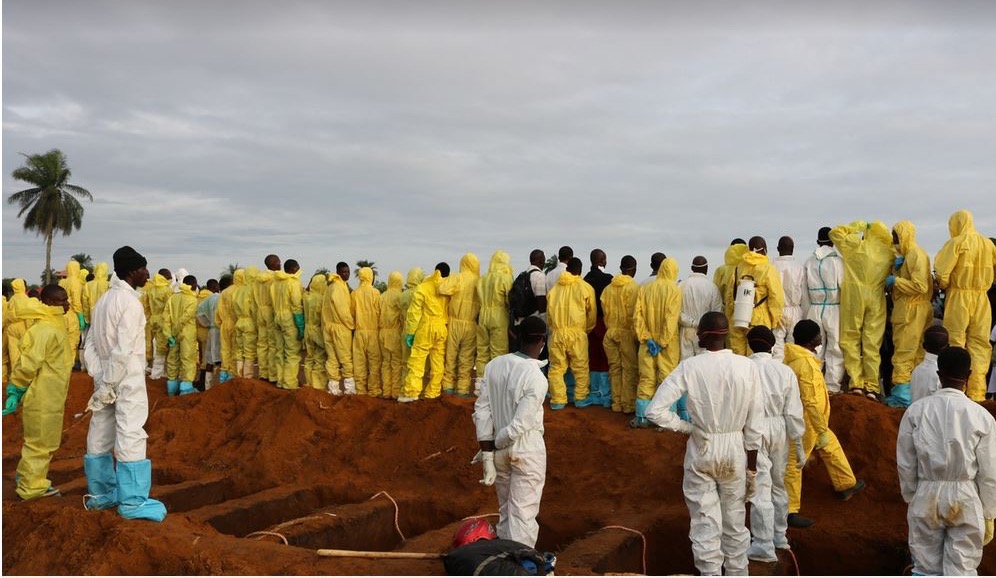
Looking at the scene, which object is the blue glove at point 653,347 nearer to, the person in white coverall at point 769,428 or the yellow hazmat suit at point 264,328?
the person in white coverall at point 769,428

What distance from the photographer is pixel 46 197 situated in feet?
131

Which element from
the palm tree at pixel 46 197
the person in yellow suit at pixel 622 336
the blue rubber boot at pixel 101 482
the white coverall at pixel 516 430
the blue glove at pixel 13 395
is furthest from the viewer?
the palm tree at pixel 46 197

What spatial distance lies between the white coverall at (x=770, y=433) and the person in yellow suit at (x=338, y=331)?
763cm

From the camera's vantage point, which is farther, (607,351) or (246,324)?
(246,324)

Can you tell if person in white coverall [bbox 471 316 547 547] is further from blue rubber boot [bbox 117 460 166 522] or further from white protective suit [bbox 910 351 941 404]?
white protective suit [bbox 910 351 941 404]

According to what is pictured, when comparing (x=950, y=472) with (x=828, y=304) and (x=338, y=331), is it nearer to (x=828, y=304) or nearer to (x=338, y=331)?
(x=828, y=304)

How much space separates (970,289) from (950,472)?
4.29 metres

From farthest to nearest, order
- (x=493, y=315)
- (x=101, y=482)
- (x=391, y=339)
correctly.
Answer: (x=391, y=339)
(x=493, y=315)
(x=101, y=482)

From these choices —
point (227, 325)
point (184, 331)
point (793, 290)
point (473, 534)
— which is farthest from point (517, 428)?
point (184, 331)

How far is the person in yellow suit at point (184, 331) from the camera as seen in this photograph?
14180 mm

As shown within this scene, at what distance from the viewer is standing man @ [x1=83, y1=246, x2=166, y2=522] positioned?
6.54 m

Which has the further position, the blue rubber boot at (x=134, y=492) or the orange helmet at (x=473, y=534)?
the blue rubber boot at (x=134, y=492)

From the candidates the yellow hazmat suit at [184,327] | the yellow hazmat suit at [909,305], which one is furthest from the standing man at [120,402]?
the yellow hazmat suit at [909,305]

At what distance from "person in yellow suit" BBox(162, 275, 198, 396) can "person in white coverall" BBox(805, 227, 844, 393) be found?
442 inches
